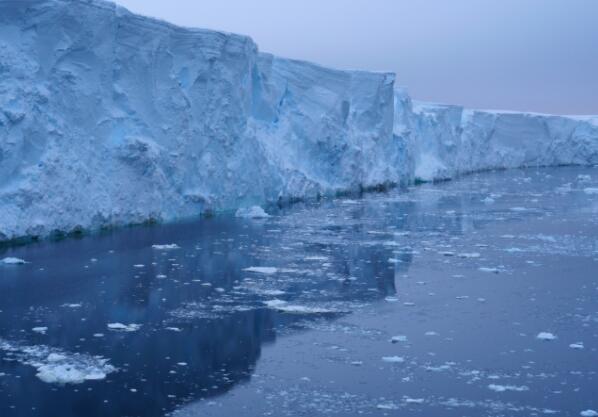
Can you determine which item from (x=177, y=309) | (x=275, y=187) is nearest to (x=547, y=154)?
(x=275, y=187)

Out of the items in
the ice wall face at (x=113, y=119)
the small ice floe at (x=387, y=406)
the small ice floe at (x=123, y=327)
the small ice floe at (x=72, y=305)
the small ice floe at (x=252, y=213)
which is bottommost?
the small ice floe at (x=123, y=327)

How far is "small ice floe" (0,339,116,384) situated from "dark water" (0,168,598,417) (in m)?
0.02

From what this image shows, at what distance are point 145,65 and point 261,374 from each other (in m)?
8.79

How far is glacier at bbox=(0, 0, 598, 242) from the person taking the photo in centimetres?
1002

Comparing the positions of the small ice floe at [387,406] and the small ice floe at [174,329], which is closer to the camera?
the small ice floe at [387,406]

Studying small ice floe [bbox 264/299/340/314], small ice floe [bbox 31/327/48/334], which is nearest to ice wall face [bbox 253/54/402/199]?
small ice floe [bbox 264/299/340/314]

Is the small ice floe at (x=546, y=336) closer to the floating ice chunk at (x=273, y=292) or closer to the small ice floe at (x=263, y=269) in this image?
the floating ice chunk at (x=273, y=292)

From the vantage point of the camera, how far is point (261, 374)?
15.5 ft

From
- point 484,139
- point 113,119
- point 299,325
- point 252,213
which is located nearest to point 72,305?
point 299,325

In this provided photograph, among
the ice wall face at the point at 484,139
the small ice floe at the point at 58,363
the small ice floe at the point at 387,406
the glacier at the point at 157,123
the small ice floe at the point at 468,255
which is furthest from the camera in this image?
the ice wall face at the point at 484,139

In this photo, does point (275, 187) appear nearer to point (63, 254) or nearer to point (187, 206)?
point (187, 206)

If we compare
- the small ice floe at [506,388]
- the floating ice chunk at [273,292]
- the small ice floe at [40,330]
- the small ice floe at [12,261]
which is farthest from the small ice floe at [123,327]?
the small ice floe at [12,261]

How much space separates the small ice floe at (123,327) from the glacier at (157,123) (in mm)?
4150

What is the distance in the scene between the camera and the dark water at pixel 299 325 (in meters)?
4.27
